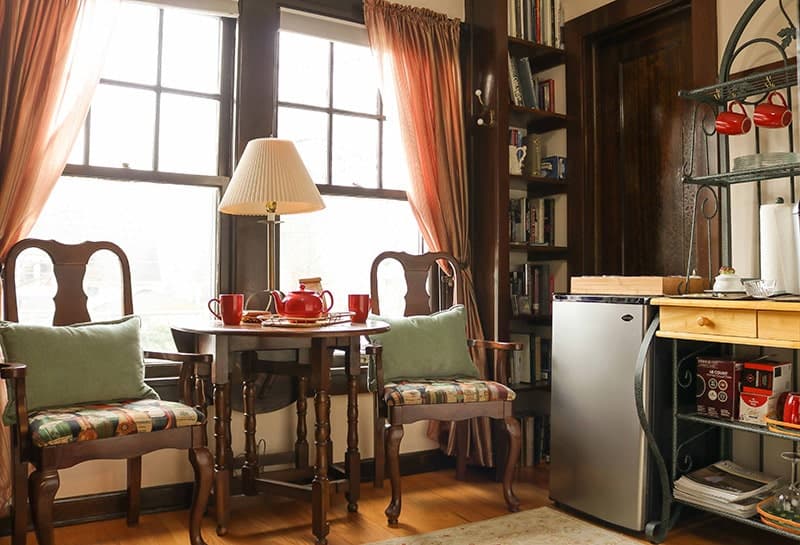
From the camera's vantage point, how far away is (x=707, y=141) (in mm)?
2920

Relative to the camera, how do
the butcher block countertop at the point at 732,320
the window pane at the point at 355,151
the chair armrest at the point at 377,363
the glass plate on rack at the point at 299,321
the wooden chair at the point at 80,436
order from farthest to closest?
the window pane at the point at 355,151, the chair armrest at the point at 377,363, the glass plate on rack at the point at 299,321, the butcher block countertop at the point at 732,320, the wooden chair at the point at 80,436

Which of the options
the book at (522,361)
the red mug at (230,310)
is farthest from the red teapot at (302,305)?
the book at (522,361)

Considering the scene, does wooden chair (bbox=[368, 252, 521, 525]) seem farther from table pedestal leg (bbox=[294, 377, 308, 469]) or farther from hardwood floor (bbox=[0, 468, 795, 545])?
table pedestal leg (bbox=[294, 377, 308, 469])

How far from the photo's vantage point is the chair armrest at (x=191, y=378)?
2.44 m

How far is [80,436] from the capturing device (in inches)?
79.4

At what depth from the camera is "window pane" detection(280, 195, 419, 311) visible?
3.18 meters

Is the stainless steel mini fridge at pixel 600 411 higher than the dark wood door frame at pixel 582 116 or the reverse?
the reverse

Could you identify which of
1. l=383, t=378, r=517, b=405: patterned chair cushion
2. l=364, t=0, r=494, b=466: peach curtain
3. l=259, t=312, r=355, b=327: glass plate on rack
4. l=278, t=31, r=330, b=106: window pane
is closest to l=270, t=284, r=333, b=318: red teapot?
l=259, t=312, r=355, b=327: glass plate on rack

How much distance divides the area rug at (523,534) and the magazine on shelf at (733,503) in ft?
0.80

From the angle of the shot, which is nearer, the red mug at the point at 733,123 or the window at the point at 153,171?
the red mug at the point at 733,123

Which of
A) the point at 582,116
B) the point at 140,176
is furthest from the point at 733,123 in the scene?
the point at 140,176

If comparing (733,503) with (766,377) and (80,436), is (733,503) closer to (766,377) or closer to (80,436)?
(766,377)

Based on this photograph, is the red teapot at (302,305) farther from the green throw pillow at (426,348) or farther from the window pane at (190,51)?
the window pane at (190,51)

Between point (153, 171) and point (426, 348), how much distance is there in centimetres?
135
